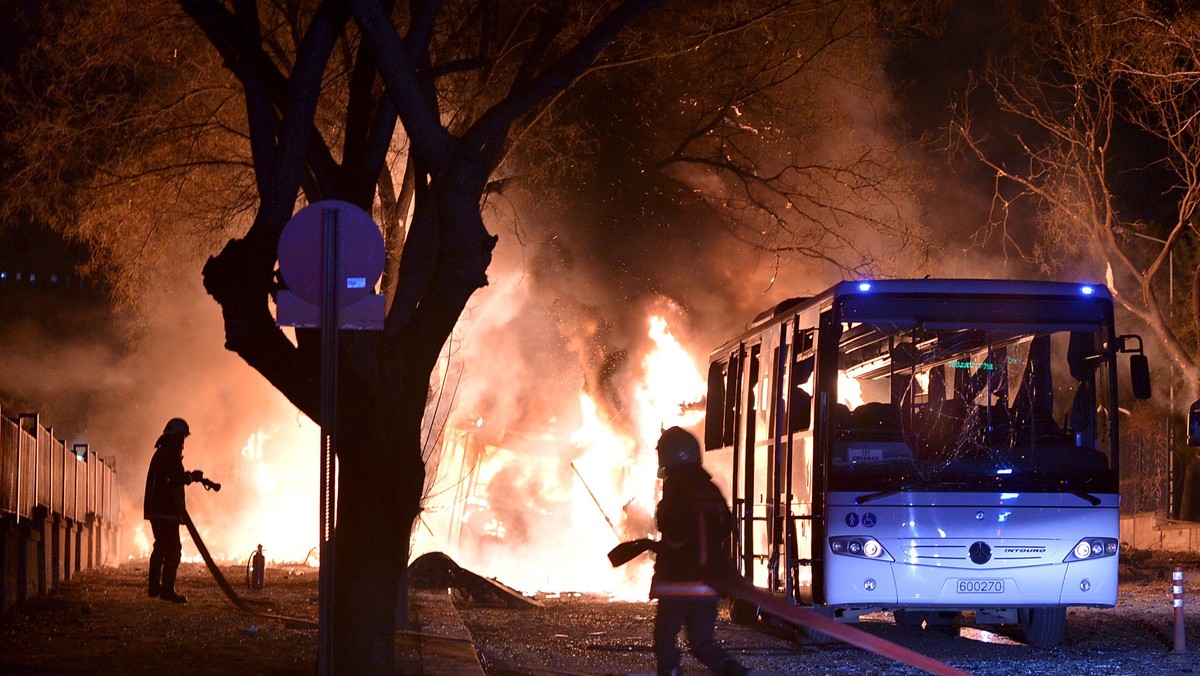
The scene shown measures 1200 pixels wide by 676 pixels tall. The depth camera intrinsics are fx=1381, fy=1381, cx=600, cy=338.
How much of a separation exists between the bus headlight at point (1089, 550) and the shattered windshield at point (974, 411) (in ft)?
1.38

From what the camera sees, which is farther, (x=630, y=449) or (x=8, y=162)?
(x=630, y=449)

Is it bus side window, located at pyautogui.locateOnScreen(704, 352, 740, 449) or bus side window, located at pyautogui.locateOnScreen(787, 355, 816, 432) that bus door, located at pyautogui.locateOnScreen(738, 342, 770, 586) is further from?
bus side window, located at pyautogui.locateOnScreen(787, 355, 816, 432)

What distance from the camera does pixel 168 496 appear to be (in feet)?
46.1

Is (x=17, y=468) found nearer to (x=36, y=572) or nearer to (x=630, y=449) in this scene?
(x=36, y=572)

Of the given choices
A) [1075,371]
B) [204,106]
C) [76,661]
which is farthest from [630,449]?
[76,661]

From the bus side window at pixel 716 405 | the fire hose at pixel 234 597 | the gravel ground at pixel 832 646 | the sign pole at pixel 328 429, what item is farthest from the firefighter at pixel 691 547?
the bus side window at pixel 716 405

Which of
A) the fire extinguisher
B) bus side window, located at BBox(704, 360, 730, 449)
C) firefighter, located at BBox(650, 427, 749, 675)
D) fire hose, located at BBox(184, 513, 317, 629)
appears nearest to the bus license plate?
firefighter, located at BBox(650, 427, 749, 675)

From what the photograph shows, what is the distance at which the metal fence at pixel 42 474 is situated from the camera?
571 inches

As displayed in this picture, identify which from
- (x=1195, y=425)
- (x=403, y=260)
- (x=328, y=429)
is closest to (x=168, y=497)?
(x=403, y=260)

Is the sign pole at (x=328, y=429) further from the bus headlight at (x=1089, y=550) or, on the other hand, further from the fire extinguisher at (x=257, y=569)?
the fire extinguisher at (x=257, y=569)

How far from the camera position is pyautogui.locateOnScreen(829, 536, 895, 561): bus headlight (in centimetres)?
1110

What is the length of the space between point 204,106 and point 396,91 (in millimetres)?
7130

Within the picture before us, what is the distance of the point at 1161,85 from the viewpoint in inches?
802

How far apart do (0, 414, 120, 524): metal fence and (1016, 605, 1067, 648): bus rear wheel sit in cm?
976
